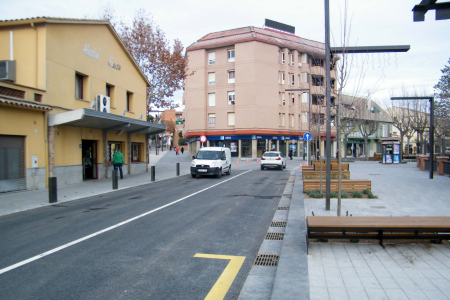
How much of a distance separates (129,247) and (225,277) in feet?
7.04

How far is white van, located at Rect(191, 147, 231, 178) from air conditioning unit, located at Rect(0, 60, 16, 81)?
10.1 metres

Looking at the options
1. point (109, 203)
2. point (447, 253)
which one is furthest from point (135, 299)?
point (109, 203)

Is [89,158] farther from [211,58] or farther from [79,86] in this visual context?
[211,58]

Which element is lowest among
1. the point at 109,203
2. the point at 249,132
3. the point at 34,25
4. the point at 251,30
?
the point at 109,203

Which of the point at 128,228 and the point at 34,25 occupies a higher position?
the point at 34,25

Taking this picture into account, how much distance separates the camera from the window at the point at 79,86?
17203 mm

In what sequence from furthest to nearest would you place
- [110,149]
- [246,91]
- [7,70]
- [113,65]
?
[246,91], [110,149], [113,65], [7,70]

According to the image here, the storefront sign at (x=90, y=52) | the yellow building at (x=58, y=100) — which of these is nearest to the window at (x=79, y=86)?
the yellow building at (x=58, y=100)

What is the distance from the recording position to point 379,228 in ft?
17.2

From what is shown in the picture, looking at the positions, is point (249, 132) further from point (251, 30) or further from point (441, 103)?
point (441, 103)

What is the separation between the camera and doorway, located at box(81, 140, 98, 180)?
61.3 ft

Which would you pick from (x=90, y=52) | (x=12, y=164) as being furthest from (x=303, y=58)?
(x=12, y=164)

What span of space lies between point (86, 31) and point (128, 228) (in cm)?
1430

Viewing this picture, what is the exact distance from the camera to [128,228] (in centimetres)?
718
